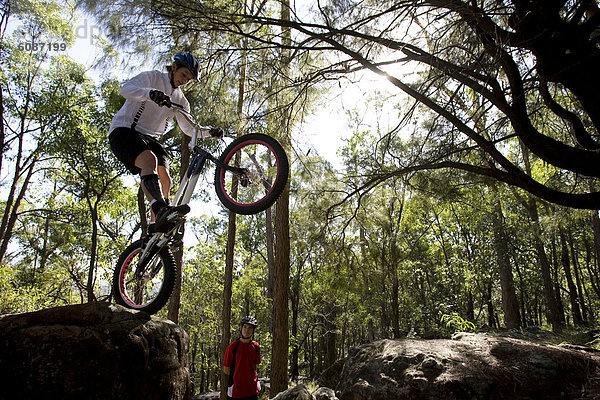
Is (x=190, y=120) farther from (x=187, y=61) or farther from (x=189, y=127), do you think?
(x=187, y=61)

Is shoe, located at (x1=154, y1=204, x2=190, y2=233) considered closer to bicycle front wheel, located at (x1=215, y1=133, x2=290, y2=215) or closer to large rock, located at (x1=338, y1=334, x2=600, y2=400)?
bicycle front wheel, located at (x1=215, y1=133, x2=290, y2=215)

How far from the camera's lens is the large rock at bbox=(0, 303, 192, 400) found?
1.79m

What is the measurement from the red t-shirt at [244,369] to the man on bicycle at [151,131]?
1.78 meters

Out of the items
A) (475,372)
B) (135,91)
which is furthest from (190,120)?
(475,372)

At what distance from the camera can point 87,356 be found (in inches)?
74.7

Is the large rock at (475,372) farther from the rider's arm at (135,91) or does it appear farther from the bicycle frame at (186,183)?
the rider's arm at (135,91)

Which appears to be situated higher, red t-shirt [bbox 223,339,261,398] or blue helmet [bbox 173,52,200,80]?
blue helmet [bbox 173,52,200,80]

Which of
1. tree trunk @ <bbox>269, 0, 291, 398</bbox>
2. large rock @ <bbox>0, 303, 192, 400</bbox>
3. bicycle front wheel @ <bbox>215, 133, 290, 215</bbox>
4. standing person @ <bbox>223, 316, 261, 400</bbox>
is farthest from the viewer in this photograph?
tree trunk @ <bbox>269, 0, 291, 398</bbox>

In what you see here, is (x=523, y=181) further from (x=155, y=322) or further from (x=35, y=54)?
(x=35, y=54)

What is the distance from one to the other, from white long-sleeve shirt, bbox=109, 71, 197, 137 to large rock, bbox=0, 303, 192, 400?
4.58 feet

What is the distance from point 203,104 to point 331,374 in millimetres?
6030

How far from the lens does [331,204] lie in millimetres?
5918

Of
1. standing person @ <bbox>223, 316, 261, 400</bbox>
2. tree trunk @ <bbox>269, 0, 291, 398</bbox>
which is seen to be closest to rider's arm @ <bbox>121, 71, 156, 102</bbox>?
standing person @ <bbox>223, 316, 261, 400</bbox>

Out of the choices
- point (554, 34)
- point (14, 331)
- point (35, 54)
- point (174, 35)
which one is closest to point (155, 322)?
point (14, 331)
